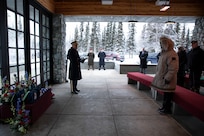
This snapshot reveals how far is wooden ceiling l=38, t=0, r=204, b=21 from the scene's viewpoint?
6.11 m

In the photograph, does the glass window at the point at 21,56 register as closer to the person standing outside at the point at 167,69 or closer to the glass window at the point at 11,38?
the glass window at the point at 11,38

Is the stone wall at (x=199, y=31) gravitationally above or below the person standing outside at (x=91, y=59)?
above

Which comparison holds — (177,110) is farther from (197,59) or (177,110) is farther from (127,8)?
(127,8)

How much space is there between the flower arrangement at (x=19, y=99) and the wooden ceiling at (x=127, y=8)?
393 cm

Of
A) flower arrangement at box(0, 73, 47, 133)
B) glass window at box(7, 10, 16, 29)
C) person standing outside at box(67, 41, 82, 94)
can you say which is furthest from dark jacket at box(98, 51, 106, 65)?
flower arrangement at box(0, 73, 47, 133)

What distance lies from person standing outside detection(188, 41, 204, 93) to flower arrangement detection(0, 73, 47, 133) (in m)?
4.28

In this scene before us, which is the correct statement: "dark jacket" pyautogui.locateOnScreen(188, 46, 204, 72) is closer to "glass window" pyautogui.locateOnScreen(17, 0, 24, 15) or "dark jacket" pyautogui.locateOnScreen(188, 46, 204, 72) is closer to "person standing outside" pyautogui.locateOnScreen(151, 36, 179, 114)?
"person standing outside" pyautogui.locateOnScreen(151, 36, 179, 114)

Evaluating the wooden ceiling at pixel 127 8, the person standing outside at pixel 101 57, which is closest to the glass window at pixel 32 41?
the wooden ceiling at pixel 127 8

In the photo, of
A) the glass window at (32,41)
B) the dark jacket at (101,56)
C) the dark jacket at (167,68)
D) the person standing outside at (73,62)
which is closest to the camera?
the dark jacket at (167,68)

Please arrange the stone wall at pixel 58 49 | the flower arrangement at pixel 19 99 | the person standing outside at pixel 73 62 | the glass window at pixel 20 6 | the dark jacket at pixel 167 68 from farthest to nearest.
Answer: the stone wall at pixel 58 49 < the person standing outside at pixel 73 62 < the glass window at pixel 20 6 < the dark jacket at pixel 167 68 < the flower arrangement at pixel 19 99

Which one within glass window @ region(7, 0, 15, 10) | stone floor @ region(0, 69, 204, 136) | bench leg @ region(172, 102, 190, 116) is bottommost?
stone floor @ region(0, 69, 204, 136)

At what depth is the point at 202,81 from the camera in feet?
16.0

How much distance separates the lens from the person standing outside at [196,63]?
4.57m

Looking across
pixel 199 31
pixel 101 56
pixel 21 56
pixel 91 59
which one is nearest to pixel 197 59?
pixel 199 31
